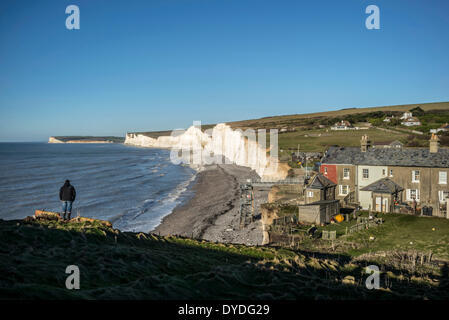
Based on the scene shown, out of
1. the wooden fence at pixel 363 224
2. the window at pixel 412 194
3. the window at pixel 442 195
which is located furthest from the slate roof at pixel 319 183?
Answer: the window at pixel 442 195

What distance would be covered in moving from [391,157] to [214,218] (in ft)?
69.8

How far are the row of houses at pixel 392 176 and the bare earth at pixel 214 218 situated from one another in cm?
1154

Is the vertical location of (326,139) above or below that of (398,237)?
above

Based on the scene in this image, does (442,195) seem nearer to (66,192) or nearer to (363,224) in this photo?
(363,224)

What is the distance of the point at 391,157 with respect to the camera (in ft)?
120

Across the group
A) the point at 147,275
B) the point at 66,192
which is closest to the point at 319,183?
the point at 66,192

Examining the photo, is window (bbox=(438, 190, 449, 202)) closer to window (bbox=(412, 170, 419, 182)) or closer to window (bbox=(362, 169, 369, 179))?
window (bbox=(412, 170, 419, 182))

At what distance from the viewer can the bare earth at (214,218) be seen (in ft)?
105

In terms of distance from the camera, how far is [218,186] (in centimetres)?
6406

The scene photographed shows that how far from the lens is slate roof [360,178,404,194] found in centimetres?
3331

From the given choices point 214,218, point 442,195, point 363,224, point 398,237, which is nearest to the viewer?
point 398,237

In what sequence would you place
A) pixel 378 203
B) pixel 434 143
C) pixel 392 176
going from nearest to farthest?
pixel 378 203, pixel 434 143, pixel 392 176

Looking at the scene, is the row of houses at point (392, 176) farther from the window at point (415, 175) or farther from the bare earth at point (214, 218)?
the bare earth at point (214, 218)

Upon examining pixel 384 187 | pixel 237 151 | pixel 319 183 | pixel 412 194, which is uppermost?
pixel 237 151
